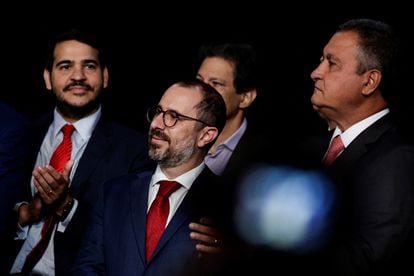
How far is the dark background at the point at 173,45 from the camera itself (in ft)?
11.4

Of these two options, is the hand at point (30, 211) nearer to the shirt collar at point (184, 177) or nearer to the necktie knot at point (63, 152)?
the necktie knot at point (63, 152)

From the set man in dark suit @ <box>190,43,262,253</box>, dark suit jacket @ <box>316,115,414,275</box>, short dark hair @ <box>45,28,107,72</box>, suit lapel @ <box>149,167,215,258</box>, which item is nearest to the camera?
dark suit jacket @ <box>316,115,414,275</box>

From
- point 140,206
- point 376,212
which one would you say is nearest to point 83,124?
point 140,206

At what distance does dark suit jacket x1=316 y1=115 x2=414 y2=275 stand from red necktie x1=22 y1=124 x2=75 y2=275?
51.0 inches

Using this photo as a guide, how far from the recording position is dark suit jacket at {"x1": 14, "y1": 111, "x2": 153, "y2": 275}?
276 centimetres

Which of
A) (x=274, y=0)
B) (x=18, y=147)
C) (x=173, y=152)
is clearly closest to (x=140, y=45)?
(x=274, y=0)

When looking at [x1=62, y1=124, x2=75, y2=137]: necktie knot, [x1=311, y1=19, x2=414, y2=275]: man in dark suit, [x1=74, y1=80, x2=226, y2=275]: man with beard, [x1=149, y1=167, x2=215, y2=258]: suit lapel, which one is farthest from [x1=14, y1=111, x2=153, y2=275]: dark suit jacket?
[x1=311, y1=19, x2=414, y2=275]: man in dark suit

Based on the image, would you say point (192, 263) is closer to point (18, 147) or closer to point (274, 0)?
point (18, 147)

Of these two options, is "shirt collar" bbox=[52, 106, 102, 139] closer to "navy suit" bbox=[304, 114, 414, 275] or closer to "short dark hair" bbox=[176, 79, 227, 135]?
"short dark hair" bbox=[176, 79, 227, 135]

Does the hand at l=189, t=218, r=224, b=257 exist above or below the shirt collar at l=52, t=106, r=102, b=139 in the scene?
below

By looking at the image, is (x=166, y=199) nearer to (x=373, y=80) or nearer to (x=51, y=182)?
(x=51, y=182)

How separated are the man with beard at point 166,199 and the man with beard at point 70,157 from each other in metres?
0.30

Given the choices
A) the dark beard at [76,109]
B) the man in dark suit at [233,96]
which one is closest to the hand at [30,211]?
the dark beard at [76,109]

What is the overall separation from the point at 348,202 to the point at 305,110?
1.48 m
